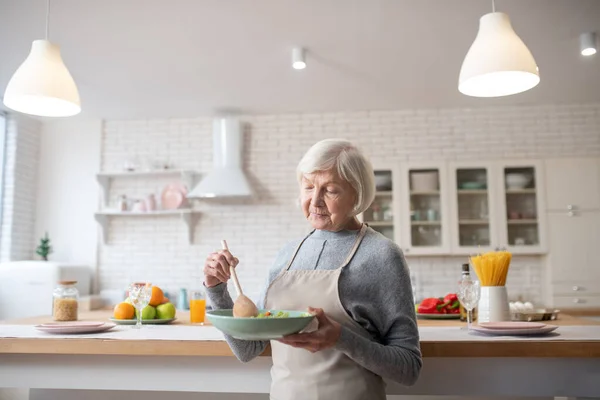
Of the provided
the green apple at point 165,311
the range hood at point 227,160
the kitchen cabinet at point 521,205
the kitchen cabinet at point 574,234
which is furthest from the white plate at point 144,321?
the kitchen cabinet at point 574,234

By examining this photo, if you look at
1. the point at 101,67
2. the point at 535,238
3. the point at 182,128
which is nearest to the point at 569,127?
the point at 535,238

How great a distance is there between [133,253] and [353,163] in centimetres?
482

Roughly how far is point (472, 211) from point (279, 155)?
6.54 feet

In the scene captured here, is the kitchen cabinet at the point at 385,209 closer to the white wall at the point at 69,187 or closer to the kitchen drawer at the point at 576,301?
the kitchen drawer at the point at 576,301

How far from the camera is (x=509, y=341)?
6.14 feet

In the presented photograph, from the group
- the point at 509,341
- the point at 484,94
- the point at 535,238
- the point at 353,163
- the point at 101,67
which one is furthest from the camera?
the point at 535,238

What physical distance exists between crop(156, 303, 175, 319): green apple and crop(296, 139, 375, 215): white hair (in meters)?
1.18

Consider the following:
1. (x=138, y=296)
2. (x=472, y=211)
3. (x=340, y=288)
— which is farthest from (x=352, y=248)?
(x=472, y=211)

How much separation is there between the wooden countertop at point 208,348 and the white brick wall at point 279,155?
376 cm

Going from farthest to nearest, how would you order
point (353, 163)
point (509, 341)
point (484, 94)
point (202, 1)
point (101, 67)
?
point (101, 67) < point (202, 1) < point (484, 94) < point (509, 341) < point (353, 163)

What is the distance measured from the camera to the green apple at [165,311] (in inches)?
100.0

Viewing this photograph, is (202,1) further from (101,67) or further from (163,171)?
(163,171)

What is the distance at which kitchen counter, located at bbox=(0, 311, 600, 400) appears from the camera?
1.86 metres

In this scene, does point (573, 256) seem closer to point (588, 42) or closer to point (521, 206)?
point (521, 206)
